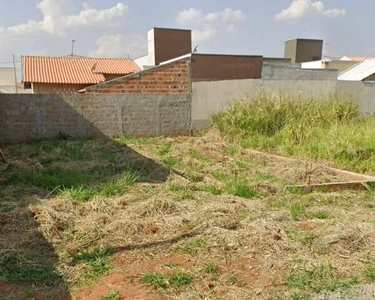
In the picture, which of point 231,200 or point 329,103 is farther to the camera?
point 329,103

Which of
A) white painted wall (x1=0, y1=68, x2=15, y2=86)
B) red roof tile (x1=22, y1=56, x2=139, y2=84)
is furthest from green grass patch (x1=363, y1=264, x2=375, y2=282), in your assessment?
white painted wall (x1=0, y1=68, x2=15, y2=86)

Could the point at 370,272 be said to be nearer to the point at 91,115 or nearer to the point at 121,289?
the point at 121,289

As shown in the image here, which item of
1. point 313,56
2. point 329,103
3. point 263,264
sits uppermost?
point 313,56

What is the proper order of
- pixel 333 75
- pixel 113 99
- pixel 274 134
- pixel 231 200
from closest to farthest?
1. pixel 231 200
2. pixel 274 134
3. pixel 113 99
4. pixel 333 75

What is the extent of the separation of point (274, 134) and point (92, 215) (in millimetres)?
6378

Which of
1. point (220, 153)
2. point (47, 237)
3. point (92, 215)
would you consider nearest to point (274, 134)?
point (220, 153)

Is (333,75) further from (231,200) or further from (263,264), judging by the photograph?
(263,264)

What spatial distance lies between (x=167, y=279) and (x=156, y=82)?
27.1ft

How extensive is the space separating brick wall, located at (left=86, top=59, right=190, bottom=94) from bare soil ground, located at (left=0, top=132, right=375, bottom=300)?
4357 millimetres

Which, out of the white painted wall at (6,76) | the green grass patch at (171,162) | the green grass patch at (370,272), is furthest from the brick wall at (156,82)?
the white painted wall at (6,76)

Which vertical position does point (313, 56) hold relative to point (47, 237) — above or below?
above

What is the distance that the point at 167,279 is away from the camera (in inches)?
105

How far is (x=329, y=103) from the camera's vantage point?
9828 mm

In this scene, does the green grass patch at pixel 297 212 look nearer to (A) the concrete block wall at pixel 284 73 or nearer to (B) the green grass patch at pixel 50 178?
(B) the green grass patch at pixel 50 178
